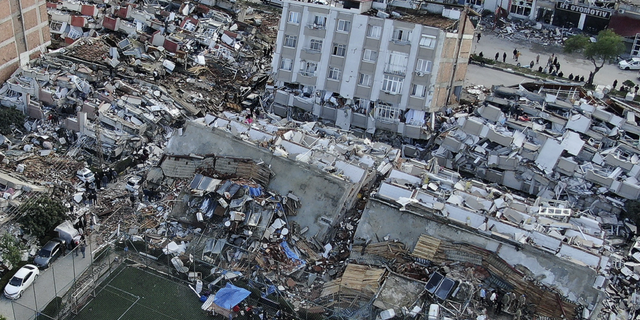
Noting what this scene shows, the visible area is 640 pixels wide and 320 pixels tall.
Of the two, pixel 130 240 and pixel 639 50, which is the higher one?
pixel 639 50

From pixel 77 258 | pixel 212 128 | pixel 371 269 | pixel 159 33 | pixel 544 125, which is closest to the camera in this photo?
pixel 371 269

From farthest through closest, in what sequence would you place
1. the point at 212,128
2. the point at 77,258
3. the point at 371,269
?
the point at 212,128 → the point at 77,258 → the point at 371,269

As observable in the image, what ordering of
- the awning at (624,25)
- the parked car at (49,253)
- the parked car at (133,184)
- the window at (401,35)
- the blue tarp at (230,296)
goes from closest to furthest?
the blue tarp at (230,296) < the parked car at (49,253) < the parked car at (133,184) < the window at (401,35) < the awning at (624,25)

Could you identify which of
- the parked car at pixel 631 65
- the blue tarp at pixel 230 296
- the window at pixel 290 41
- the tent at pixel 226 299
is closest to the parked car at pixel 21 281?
the tent at pixel 226 299

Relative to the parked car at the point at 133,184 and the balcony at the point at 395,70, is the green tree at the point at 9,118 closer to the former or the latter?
the parked car at the point at 133,184

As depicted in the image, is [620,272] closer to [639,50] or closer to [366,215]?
[366,215]

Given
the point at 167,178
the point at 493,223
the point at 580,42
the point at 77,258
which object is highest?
the point at 580,42

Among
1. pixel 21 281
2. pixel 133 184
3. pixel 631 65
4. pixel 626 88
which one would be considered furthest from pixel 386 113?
pixel 631 65

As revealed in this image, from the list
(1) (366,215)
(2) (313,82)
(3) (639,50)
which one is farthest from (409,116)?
(3) (639,50)
